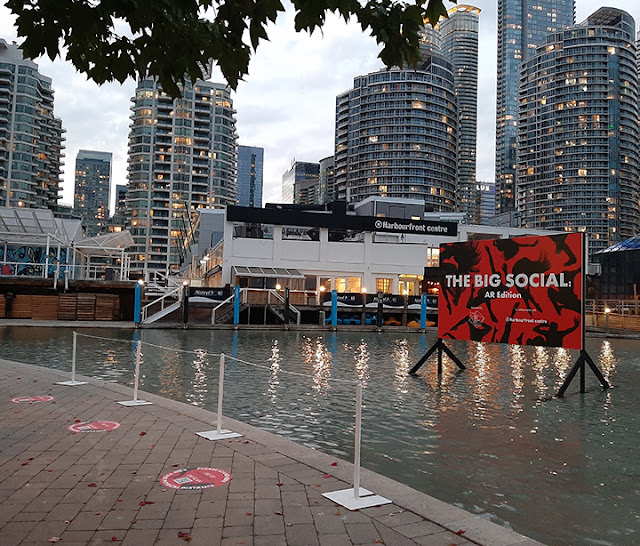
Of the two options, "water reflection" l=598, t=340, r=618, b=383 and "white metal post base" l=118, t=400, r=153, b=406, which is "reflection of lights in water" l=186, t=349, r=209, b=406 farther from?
"water reflection" l=598, t=340, r=618, b=383

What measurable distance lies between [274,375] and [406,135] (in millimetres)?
158592

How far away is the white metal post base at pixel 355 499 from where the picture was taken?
4.77 meters

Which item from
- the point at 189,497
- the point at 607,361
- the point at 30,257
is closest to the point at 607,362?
the point at 607,361

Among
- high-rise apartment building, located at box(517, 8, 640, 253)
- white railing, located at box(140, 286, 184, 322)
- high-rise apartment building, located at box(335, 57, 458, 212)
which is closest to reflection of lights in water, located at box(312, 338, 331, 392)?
white railing, located at box(140, 286, 184, 322)

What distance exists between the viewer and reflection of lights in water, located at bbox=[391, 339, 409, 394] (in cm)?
1361

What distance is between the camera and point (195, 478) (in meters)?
5.46

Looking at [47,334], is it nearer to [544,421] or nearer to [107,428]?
[107,428]

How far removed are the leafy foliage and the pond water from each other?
3250 millimetres

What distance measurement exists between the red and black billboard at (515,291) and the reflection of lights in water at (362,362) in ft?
8.55

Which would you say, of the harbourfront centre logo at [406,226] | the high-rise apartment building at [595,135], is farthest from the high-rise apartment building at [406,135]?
the harbourfront centre logo at [406,226]

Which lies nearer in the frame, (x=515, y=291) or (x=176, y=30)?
(x=176, y=30)

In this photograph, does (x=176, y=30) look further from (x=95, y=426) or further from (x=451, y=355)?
(x=451, y=355)

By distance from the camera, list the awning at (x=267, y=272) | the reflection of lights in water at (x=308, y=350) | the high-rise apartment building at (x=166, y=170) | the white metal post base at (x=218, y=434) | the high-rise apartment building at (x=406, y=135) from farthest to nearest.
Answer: the high-rise apartment building at (x=406, y=135) < the high-rise apartment building at (x=166, y=170) < the awning at (x=267, y=272) < the reflection of lights in water at (x=308, y=350) < the white metal post base at (x=218, y=434)

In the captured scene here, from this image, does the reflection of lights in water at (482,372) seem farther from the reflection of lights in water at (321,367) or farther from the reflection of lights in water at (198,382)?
the reflection of lights in water at (198,382)
